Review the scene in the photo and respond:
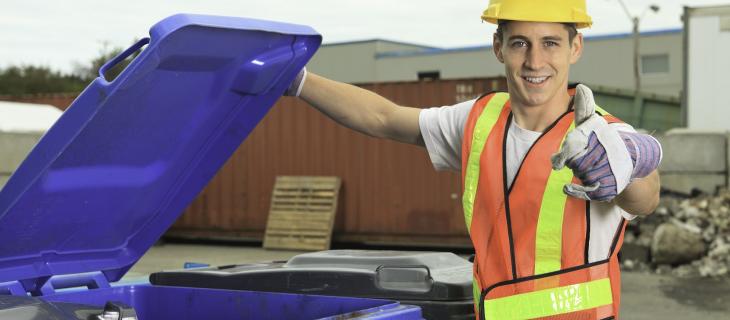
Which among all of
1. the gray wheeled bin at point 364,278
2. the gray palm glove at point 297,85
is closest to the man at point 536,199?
the gray wheeled bin at point 364,278

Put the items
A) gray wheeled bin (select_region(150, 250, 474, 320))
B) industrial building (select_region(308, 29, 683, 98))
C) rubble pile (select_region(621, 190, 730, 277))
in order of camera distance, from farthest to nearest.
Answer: industrial building (select_region(308, 29, 683, 98))
rubble pile (select_region(621, 190, 730, 277))
gray wheeled bin (select_region(150, 250, 474, 320))

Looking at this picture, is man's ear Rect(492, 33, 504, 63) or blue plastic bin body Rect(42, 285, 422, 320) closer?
man's ear Rect(492, 33, 504, 63)

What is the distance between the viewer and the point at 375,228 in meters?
14.8

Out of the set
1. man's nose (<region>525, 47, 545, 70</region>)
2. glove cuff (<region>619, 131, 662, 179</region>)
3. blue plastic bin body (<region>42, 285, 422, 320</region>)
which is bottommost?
blue plastic bin body (<region>42, 285, 422, 320</region>)

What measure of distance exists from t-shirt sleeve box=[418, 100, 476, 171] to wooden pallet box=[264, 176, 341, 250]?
12137 mm

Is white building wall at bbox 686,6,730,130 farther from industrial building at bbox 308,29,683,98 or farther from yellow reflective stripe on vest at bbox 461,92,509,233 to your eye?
industrial building at bbox 308,29,683,98

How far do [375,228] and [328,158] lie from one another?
4.57 feet

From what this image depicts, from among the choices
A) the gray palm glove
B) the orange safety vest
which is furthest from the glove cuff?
the gray palm glove

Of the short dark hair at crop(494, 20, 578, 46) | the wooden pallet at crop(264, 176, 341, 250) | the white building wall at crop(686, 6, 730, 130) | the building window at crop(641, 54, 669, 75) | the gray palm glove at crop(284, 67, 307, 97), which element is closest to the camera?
the short dark hair at crop(494, 20, 578, 46)

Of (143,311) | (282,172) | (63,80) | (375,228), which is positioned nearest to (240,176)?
(282,172)

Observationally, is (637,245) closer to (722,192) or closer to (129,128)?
(722,192)

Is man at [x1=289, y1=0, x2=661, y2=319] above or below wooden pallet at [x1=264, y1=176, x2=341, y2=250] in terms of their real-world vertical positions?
above

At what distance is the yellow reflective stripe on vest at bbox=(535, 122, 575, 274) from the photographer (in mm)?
2330

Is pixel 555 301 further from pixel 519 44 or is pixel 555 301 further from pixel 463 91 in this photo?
pixel 463 91
